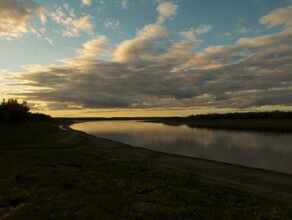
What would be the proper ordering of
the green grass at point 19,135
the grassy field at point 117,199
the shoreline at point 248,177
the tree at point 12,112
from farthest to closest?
the tree at point 12,112
the green grass at point 19,135
the shoreline at point 248,177
the grassy field at point 117,199

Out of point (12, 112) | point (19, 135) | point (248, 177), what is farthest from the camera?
point (12, 112)

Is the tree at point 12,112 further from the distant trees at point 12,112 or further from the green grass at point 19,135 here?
the green grass at point 19,135

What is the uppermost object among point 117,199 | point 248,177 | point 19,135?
point 19,135

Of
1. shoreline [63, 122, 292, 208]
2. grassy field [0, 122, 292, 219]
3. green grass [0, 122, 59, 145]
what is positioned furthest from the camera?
green grass [0, 122, 59, 145]

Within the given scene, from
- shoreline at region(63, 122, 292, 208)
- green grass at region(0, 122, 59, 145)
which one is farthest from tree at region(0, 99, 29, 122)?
shoreline at region(63, 122, 292, 208)

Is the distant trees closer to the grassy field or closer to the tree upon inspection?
the tree

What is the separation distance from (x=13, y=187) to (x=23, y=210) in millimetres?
4572

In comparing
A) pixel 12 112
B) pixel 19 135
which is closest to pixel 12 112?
pixel 12 112

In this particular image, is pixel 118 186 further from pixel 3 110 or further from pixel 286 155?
pixel 3 110

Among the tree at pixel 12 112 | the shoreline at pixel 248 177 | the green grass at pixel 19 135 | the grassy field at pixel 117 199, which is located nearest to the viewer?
the grassy field at pixel 117 199

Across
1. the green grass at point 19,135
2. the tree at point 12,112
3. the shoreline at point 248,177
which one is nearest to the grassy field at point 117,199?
the shoreline at point 248,177

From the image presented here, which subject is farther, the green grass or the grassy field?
the green grass

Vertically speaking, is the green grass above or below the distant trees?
below

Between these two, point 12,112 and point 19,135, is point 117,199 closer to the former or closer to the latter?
point 19,135
